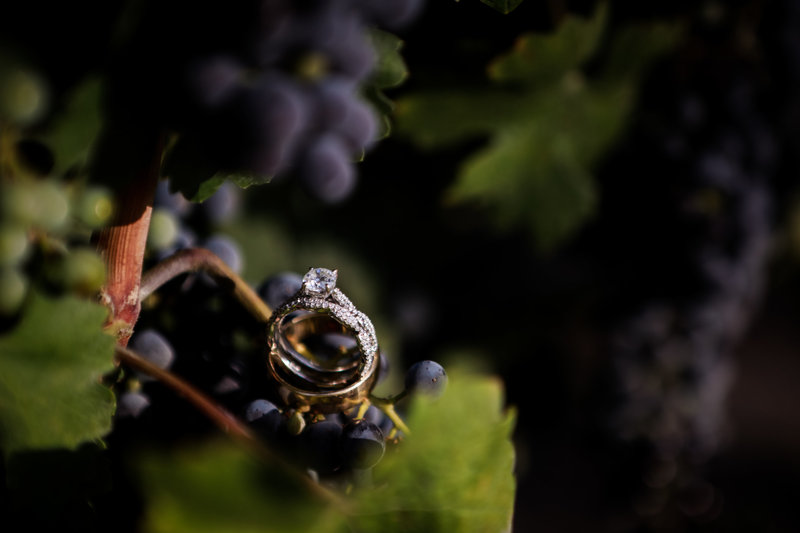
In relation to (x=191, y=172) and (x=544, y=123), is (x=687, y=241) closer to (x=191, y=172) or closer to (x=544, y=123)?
(x=544, y=123)

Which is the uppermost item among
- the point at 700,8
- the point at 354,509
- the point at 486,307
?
the point at 700,8

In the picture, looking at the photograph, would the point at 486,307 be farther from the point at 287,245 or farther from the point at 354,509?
the point at 354,509

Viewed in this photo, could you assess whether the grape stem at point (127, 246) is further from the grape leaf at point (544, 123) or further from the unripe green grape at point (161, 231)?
the grape leaf at point (544, 123)

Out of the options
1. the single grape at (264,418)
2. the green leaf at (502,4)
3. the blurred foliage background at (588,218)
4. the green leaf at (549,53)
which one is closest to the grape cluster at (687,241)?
the blurred foliage background at (588,218)

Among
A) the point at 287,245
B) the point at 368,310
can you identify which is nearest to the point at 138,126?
the point at 287,245

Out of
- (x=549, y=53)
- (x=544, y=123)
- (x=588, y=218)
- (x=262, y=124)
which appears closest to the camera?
(x=262, y=124)

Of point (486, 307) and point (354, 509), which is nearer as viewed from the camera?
point (354, 509)

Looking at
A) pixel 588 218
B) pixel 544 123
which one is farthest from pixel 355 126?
pixel 588 218
